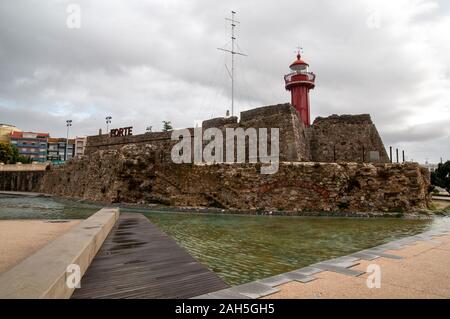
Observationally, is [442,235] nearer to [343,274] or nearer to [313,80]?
[343,274]

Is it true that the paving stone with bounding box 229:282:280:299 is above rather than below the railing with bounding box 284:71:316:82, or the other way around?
below

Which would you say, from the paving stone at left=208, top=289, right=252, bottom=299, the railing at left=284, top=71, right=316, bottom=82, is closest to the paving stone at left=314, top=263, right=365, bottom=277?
the paving stone at left=208, top=289, right=252, bottom=299

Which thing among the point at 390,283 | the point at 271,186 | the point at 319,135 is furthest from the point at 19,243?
the point at 319,135

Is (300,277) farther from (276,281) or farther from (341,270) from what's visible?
(341,270)

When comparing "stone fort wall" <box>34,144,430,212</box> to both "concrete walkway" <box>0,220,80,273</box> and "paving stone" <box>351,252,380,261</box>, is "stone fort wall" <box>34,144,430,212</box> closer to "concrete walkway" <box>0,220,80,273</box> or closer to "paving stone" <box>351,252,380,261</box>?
"paving stone" <box>351,252,380,261</box>

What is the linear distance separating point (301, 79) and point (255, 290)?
33.4m

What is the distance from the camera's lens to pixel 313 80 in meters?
34.4

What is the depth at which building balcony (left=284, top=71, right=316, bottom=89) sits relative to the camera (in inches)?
1337

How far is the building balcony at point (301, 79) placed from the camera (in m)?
34.0

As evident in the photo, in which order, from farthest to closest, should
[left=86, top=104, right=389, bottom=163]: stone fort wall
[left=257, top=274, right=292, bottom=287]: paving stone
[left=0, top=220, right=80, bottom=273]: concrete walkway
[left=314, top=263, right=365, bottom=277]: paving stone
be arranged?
[left=86, top=104, right=389, bottom=163]: stone fort wall
[left=0, top=220, right=80, bottom=273]: concrete walkway
[left=314, top=263, right=365, bottom=277]: paving stone
[left=257, top=274, right=292, bottom=287]: paving stone

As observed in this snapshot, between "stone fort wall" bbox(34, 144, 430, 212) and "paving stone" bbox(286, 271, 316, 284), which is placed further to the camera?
"stone fort wall" bbox(34, 144, 430, 212)

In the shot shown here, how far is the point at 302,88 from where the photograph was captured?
3419 centimetres

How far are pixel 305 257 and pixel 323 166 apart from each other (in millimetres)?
13877
